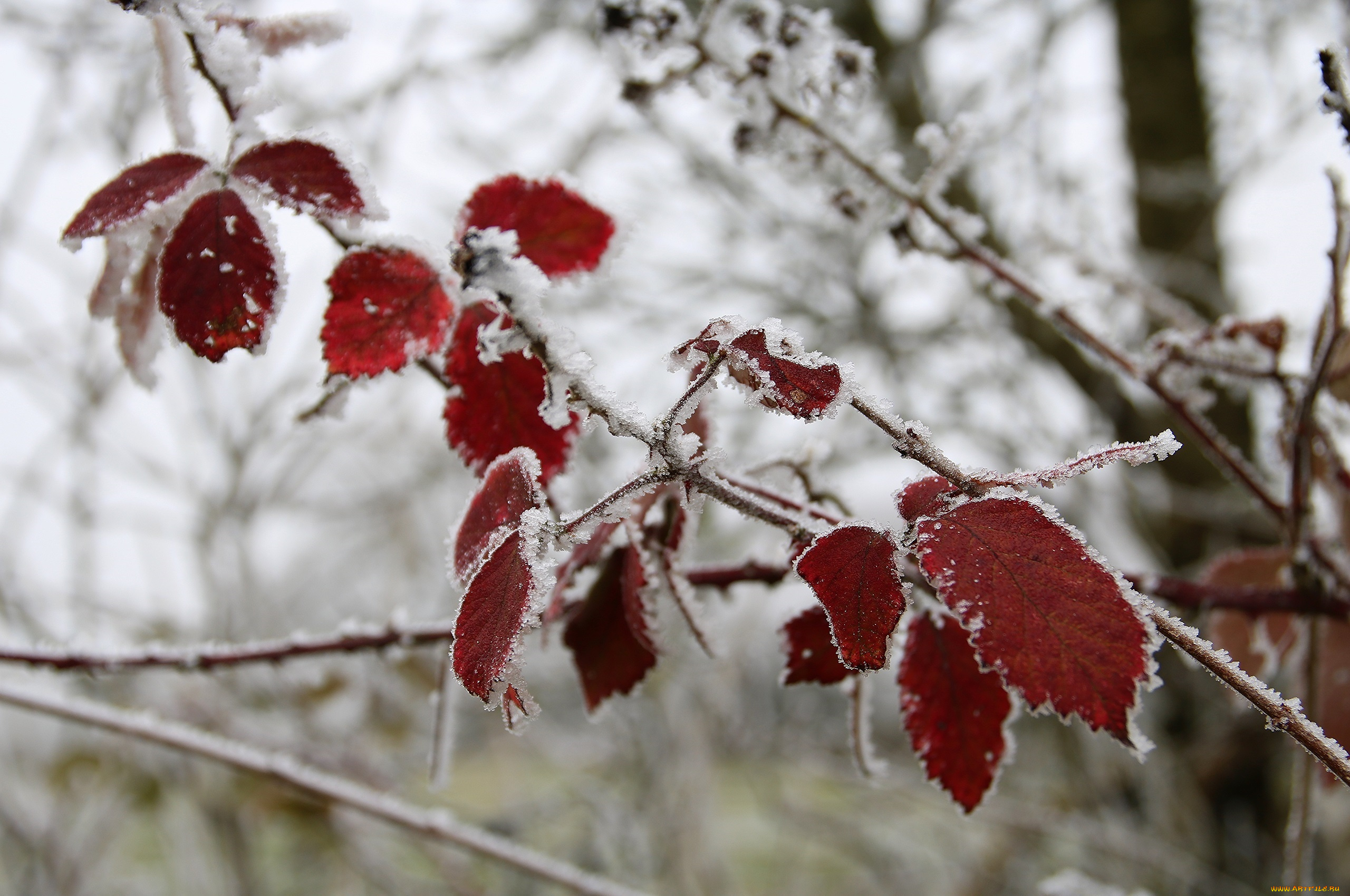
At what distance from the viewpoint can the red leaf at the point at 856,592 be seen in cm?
31

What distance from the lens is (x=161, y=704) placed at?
1.92 m

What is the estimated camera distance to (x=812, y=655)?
1.46 ft

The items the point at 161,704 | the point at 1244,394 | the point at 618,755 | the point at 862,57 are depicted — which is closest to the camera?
the point at 862,57

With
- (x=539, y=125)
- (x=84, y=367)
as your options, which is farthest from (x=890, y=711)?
(x=84, y=367)

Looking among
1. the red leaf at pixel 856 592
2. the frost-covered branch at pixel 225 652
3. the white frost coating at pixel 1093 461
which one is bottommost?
the frost-covered branch at pixel 225 652

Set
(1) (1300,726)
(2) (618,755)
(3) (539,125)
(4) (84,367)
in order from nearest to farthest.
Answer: (1) (1300,726) → (4) (84,367) → (2) (618,755) → (3) (539,125)

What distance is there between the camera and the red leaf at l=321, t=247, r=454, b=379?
1.23 ft

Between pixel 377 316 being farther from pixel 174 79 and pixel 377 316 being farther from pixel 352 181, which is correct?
pixel 174 79

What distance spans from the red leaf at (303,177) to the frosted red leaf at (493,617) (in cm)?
18

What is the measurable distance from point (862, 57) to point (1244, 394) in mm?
2151

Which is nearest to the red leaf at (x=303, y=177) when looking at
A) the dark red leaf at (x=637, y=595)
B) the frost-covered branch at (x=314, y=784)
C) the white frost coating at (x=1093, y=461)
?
the dark red leaf at (x=637, y=595)

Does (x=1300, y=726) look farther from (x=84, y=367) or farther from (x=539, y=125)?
(x=539, y=125)

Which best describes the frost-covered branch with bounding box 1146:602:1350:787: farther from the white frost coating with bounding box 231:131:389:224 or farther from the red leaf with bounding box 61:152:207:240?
the red leaf with bounding box 61:152:207:240

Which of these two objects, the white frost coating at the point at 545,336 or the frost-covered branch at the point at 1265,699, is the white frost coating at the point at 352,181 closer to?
the white frost coating at the point at 545,336
